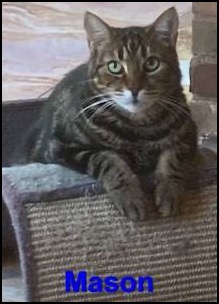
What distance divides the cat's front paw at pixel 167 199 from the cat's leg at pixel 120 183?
4 cm

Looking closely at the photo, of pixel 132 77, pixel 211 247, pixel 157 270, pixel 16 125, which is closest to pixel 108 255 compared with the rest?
pixel 157 270

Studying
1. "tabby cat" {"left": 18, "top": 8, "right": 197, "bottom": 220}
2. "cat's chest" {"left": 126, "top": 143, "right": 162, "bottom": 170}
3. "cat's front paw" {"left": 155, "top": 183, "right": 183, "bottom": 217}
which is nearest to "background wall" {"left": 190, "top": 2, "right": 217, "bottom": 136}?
"tabby cat" {"left": 18, "top": 8, "right": 197, "bottom": 220}

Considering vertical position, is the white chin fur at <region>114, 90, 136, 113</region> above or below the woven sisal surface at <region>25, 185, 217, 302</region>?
above

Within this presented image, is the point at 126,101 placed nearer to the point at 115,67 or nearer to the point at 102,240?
the point at 115,67

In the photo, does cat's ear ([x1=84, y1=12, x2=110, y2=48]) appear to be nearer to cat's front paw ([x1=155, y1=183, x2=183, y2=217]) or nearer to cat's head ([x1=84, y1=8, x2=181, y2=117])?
cat's head ([x1=84, y1=8, x2=181, y2=117])

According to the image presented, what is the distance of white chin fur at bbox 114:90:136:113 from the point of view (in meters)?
1.51

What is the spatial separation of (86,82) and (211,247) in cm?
46

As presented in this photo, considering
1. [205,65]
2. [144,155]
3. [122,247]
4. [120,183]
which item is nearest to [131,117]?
[144,155]

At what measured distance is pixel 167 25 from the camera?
161 centimetres

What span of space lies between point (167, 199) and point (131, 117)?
0.72 ft

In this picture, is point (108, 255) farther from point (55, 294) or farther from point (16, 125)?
point (16, 125)

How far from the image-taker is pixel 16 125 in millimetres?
2039

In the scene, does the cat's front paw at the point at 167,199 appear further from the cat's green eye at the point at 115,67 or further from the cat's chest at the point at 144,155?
the cat's green eye at the point at 115,67

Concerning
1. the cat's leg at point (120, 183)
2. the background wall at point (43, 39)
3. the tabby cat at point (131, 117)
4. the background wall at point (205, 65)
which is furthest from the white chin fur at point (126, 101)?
the background wall at point (43, 39)
